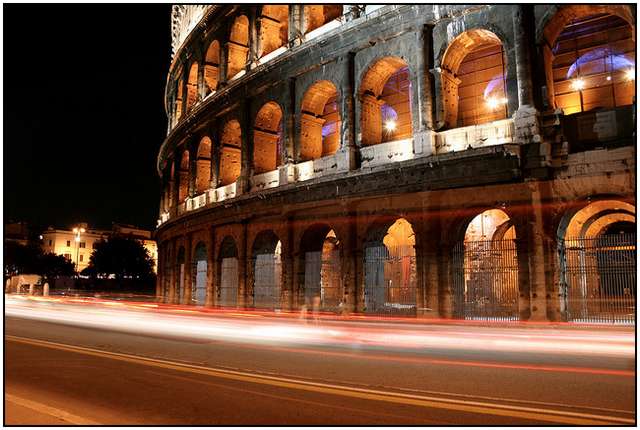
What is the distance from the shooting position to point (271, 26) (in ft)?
63.2

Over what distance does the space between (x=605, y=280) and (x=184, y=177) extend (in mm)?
17665

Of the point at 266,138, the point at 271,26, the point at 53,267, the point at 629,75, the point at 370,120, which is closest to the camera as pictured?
the point at 629,75

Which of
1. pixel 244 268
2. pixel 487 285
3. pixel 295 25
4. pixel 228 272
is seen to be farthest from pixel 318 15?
pixel 487 285

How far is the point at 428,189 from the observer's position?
13414mm

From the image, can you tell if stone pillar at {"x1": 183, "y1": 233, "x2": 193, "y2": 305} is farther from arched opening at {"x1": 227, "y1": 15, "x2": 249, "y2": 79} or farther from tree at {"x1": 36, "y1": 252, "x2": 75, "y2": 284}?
tree at {"x1": 36, "y1": 252, "x2": 75, "y2": 284}

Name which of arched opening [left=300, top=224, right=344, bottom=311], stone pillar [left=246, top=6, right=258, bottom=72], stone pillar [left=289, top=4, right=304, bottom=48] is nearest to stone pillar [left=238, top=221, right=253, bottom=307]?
arched opening [left=300, top=224, right=344, bottom=311]

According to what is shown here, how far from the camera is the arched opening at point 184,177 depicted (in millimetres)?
23953

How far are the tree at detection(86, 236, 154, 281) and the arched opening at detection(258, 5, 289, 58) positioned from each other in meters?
38.6

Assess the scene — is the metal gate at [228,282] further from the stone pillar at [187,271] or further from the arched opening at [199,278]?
the stone pillar at [187,271]

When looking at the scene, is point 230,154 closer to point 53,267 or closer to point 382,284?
point 382,284

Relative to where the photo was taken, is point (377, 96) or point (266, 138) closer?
point (377, 96)

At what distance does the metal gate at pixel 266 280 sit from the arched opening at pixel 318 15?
7.91 meters

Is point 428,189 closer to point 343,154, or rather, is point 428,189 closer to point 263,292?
point 343,154

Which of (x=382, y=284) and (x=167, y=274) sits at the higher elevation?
(x=167, y=274)
